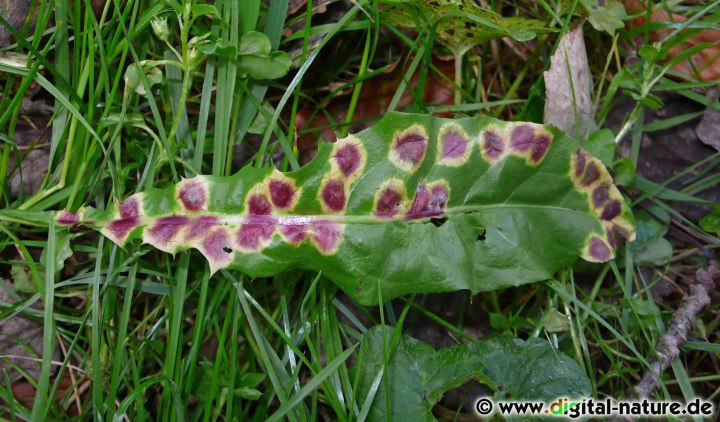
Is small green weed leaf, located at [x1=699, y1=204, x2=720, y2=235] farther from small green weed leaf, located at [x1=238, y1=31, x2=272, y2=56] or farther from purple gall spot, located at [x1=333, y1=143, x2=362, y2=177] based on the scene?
small green weed leaf, located at [x1=238, y1=31, x2=272, y2=56]

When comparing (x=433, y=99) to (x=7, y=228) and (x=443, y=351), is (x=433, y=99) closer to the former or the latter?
(x=443, y=351)

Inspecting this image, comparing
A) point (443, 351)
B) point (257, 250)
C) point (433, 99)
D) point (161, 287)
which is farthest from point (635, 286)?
point (161, 287)

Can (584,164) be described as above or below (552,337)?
above

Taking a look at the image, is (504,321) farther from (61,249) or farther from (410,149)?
(61,249)

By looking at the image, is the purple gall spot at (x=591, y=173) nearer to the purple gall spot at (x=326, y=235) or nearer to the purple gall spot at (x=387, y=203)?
the purple gall spot at (x=387, y=203)

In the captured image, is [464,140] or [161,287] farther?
[161,287]

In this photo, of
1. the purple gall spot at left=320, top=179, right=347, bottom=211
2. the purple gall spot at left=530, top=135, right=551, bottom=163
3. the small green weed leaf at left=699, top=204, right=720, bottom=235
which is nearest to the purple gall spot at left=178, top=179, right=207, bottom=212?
the purple gall spot at left=320, top=179, right=347, bottom=211

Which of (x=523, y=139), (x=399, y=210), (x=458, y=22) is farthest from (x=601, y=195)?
(x=458, y=22)
